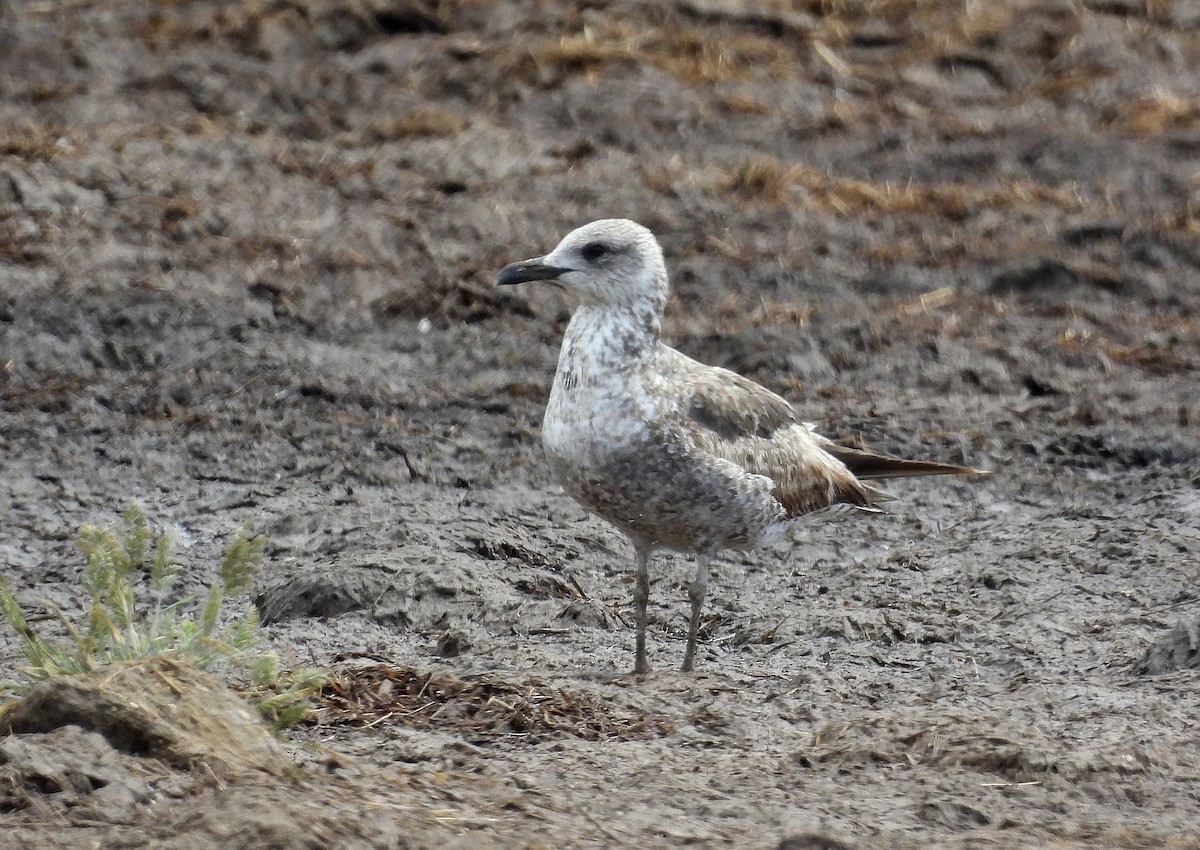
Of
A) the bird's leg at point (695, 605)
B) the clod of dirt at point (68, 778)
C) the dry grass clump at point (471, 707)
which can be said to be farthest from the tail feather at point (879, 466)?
the clod of dirt at point (68, 778)

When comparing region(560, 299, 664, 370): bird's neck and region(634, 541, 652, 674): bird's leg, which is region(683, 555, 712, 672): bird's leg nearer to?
region(634, 541, 652, 674): bird's leg

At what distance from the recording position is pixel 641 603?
6793 millimetres

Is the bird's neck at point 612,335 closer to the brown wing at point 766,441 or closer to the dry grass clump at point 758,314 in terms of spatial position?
the brown wing at point 766,441

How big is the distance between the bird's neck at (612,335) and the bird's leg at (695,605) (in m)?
0.84

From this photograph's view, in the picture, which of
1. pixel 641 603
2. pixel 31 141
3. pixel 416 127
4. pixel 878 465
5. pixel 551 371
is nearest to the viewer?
pixel 641 603

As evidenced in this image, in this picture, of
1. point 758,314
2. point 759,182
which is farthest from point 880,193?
point 758,314

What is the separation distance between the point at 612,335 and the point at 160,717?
2.39 meters

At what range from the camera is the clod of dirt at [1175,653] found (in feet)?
21.6

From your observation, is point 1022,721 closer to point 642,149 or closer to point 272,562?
point 272,562

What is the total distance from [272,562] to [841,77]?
8238 mm

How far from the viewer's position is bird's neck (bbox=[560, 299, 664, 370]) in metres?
6.59

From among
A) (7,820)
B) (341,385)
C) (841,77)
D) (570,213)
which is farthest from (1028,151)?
(7,820)

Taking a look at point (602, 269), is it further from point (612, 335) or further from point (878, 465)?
point (878, 465)

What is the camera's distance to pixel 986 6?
51.4ft
